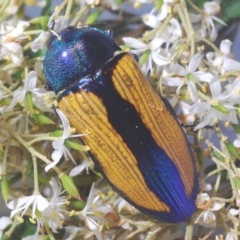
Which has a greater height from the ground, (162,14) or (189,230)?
(162,14)

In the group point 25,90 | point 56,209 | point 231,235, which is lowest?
point 231,235

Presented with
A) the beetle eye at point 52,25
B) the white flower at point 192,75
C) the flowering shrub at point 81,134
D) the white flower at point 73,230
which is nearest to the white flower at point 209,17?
the flowering shrub at point 81,134

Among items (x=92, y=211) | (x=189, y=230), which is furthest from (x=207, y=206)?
(x=92, y=211)

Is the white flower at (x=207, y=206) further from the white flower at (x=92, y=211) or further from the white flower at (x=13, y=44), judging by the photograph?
the white flower at (x=13, y=44)

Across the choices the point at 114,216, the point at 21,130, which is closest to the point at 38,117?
the point at 21,130

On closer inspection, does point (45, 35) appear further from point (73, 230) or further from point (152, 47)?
point (73, 230)

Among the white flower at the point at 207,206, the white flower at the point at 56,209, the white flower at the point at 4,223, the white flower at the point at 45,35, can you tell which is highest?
the white flower at the point at 45,35
